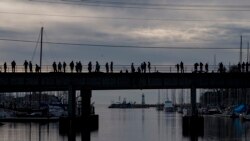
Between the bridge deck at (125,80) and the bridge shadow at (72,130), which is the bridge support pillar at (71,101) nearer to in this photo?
the bridge deck at (125,80)

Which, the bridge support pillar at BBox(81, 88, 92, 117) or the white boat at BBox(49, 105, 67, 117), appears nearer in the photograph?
the bridge support pillar at BBox(81, 88, 92, 117)

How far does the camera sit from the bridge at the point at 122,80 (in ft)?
328

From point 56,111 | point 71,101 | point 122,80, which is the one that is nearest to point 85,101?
point 71,101

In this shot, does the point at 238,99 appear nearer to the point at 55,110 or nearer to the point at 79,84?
the point at 55,110

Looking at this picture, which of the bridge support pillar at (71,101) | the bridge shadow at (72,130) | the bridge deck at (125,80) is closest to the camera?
the bridge shadow at (72,130)

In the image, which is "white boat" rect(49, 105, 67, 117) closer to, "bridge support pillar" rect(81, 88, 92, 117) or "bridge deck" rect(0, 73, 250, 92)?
"bridge support pillar" rect(81, 88, 92, 117)

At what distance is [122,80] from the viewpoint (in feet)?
336

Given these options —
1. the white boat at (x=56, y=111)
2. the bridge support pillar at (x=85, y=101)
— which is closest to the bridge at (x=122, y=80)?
the bridge support pillar at (x=85, y=101)

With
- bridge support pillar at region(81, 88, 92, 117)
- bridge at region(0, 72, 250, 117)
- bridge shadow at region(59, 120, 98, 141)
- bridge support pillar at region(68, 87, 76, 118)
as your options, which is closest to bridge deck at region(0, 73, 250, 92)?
bridge at region(0, 72, 250, 117)

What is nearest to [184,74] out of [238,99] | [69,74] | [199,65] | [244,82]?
[199,65]

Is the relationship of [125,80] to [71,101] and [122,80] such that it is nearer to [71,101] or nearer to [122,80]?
[122,80]

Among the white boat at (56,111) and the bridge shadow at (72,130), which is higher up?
the white boat at (56,111)

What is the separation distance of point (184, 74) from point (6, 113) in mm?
63508

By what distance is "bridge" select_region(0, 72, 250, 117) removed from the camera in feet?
328
